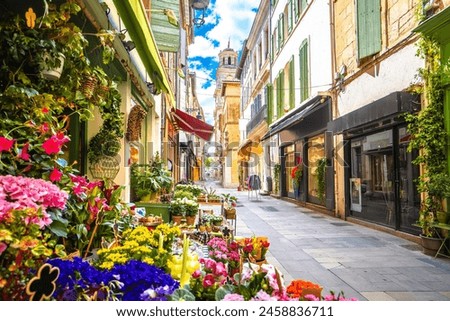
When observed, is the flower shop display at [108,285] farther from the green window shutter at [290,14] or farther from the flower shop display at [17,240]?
the green window shutter at [290,14]

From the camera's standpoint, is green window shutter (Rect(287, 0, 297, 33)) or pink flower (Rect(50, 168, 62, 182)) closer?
pink flower (Rect(50, 168, 62, 182))

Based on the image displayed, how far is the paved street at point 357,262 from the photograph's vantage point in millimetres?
4304

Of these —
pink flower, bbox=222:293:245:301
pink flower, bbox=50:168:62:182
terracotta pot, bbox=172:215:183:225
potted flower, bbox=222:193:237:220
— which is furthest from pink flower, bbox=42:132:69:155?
potted flower, bbox=222:193:237:220

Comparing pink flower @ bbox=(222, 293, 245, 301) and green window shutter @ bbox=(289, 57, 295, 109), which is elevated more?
green window shutter @ bbox=(289, 57, 295, 109)

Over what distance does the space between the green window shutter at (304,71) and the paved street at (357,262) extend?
6.09 m

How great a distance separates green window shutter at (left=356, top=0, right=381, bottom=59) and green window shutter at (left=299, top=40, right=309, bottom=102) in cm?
424

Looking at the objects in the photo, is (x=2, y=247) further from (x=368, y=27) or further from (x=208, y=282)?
(x=368, y=27)

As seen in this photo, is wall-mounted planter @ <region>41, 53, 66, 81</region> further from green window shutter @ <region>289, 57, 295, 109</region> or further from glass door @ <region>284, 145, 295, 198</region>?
glass door @ <region>284, 145, 295, 198</region>

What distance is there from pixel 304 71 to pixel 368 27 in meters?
5.02

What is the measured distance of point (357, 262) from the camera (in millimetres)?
5590

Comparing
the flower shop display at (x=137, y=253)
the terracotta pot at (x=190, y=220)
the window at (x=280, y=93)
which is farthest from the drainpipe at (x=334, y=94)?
the flower shop display at (x=137, y=253)

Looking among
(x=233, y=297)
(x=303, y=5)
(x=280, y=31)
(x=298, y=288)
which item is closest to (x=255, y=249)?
(x=298, y=288)

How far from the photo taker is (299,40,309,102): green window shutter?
13414 mm

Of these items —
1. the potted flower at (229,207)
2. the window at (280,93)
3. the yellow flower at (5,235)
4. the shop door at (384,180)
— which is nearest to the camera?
A: the yellow flower at (5,235)
